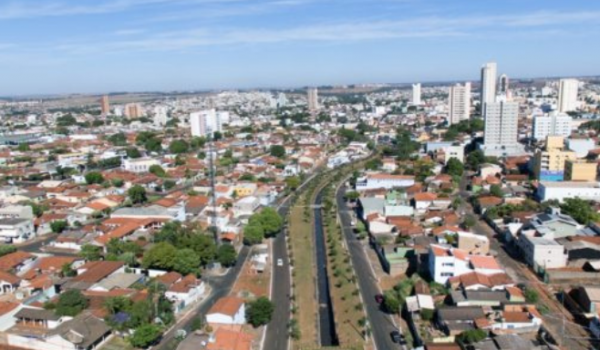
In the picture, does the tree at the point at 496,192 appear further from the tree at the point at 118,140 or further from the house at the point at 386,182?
the tree at the point at 118,140

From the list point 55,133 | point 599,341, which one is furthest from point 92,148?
point 599,341

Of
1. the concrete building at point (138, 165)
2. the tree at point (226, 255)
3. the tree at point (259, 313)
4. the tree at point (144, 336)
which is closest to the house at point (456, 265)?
the tree at point (259, 313)

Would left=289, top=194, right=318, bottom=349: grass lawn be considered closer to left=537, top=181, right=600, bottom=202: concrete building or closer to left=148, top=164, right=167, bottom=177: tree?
left=537, top=181, right=600, bottom=202: concrete building

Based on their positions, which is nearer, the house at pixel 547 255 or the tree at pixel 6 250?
the house at pixel 547 255

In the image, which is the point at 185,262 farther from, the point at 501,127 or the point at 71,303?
the point at 501,127

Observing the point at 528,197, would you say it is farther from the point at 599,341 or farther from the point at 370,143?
the point at 370,143

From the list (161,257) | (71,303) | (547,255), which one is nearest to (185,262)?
(161,257)

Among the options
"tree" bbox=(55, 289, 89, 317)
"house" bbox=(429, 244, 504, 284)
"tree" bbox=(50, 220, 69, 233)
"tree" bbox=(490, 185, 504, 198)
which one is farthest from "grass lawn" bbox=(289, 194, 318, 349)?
"tree" bbox=(50, 220, 69, 233)
